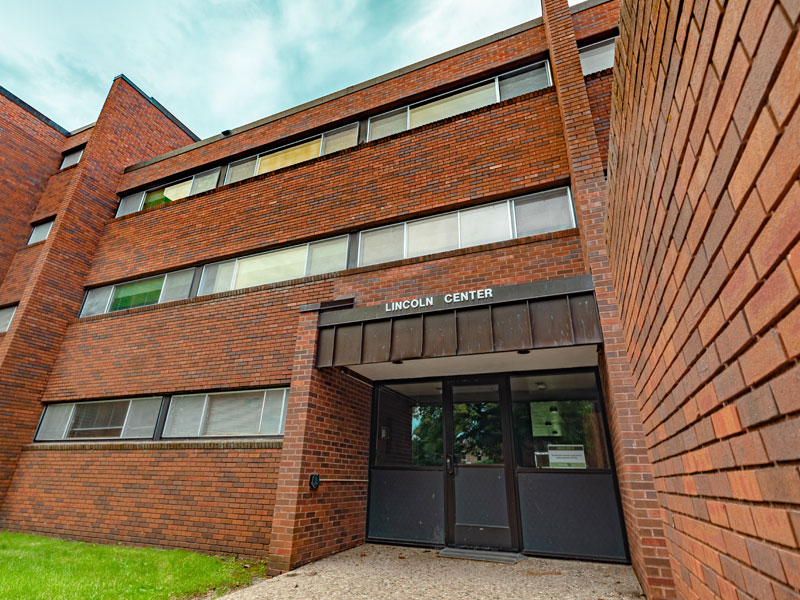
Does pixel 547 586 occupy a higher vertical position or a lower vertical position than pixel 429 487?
lower

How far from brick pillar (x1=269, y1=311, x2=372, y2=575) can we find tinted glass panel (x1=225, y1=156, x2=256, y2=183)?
6198mm

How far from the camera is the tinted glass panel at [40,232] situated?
41.2 ft

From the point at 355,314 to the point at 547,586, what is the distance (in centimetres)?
401

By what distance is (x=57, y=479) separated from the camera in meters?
8.35

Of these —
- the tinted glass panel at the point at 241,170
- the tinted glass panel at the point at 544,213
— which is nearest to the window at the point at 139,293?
the tinted glass panel at the point at 241,170

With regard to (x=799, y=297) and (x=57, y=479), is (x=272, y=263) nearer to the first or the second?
(x=57, y=479)

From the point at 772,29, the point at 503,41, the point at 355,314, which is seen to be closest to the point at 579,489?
the point at 355,314

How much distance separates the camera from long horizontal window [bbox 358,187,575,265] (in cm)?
689

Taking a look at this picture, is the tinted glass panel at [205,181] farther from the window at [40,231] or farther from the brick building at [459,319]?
the window at [40,231]

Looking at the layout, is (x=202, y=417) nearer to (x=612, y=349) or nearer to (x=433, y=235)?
(x=433, y=235)

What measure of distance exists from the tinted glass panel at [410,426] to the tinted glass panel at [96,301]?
807 centimetres

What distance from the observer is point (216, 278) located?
927cm

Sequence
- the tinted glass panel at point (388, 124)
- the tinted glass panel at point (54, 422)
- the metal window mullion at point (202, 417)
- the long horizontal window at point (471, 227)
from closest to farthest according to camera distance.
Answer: the long horizontal window at point (471, 227), the metal window mullion at point (202, 417), the tinted glass panel at point (54, 422), the tinted glass panel at point (388, 124)

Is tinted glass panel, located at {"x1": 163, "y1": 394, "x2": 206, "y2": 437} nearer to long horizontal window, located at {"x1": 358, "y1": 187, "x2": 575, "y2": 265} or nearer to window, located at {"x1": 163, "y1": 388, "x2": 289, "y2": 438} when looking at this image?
window, located at {"x1": 163, "y1": 388, "x2": 289, "y2": 438}
